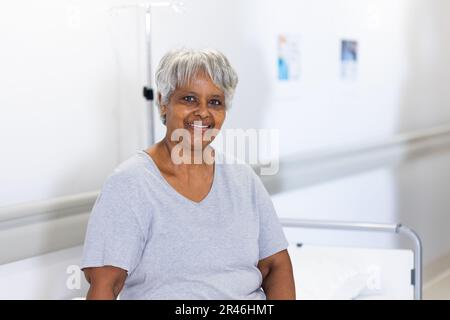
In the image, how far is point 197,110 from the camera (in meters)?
1.94

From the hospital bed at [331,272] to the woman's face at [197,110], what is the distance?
0.98 metres

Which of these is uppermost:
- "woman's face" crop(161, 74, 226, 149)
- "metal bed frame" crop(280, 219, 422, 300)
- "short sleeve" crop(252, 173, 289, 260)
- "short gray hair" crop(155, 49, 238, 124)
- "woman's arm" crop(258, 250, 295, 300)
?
"short gray hair" crop(155, 49, 238, 124)

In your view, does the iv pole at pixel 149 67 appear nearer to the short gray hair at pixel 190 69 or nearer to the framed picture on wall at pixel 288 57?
the short gray hair at pixel 190 69

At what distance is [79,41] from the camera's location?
8.95 feet

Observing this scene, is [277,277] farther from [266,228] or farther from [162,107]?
[162,107]

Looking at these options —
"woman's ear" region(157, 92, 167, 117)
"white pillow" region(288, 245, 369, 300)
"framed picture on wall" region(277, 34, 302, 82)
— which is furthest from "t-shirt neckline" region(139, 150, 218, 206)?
"framed picture on wall" region(277, 34, 302, 82)

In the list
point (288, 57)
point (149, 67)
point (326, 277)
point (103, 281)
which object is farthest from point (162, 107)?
point (288, 57)

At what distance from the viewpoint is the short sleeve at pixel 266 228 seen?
6.68 feet

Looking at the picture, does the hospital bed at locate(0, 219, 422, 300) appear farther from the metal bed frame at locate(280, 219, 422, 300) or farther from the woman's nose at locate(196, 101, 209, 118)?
the woman's nose at locate(196, 101, 209, 118)

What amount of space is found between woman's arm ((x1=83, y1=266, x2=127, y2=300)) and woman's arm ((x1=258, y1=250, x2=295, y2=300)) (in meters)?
0.44

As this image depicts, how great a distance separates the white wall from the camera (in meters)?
2.58

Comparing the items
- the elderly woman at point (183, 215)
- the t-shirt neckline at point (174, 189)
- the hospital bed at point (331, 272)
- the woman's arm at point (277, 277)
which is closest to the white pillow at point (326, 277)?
the hospital bed at point (331, 272)

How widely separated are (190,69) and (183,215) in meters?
0.37
